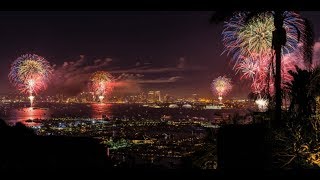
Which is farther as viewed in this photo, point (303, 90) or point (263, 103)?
point (263, 103)

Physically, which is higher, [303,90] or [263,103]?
[303,90]

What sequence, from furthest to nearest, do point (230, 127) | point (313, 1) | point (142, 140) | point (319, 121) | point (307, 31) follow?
point (142, 140) < point (307, 31) < point (319, 121) < point (230, 127) < point (313, 1)

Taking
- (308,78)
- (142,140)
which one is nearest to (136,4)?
(308,78)

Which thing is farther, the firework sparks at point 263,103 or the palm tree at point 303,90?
the firework sparks at point 263,103

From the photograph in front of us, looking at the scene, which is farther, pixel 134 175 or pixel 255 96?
pixel 255 96

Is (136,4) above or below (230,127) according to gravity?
above

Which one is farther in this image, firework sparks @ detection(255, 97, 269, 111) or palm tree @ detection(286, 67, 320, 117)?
firework sparks @ detection(255, 97, 269, 111)

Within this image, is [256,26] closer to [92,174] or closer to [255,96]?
[255,96]

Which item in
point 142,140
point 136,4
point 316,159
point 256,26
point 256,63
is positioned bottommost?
point 142,140

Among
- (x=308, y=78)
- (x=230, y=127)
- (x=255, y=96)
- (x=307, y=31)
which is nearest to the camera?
(x=230, y=127)
